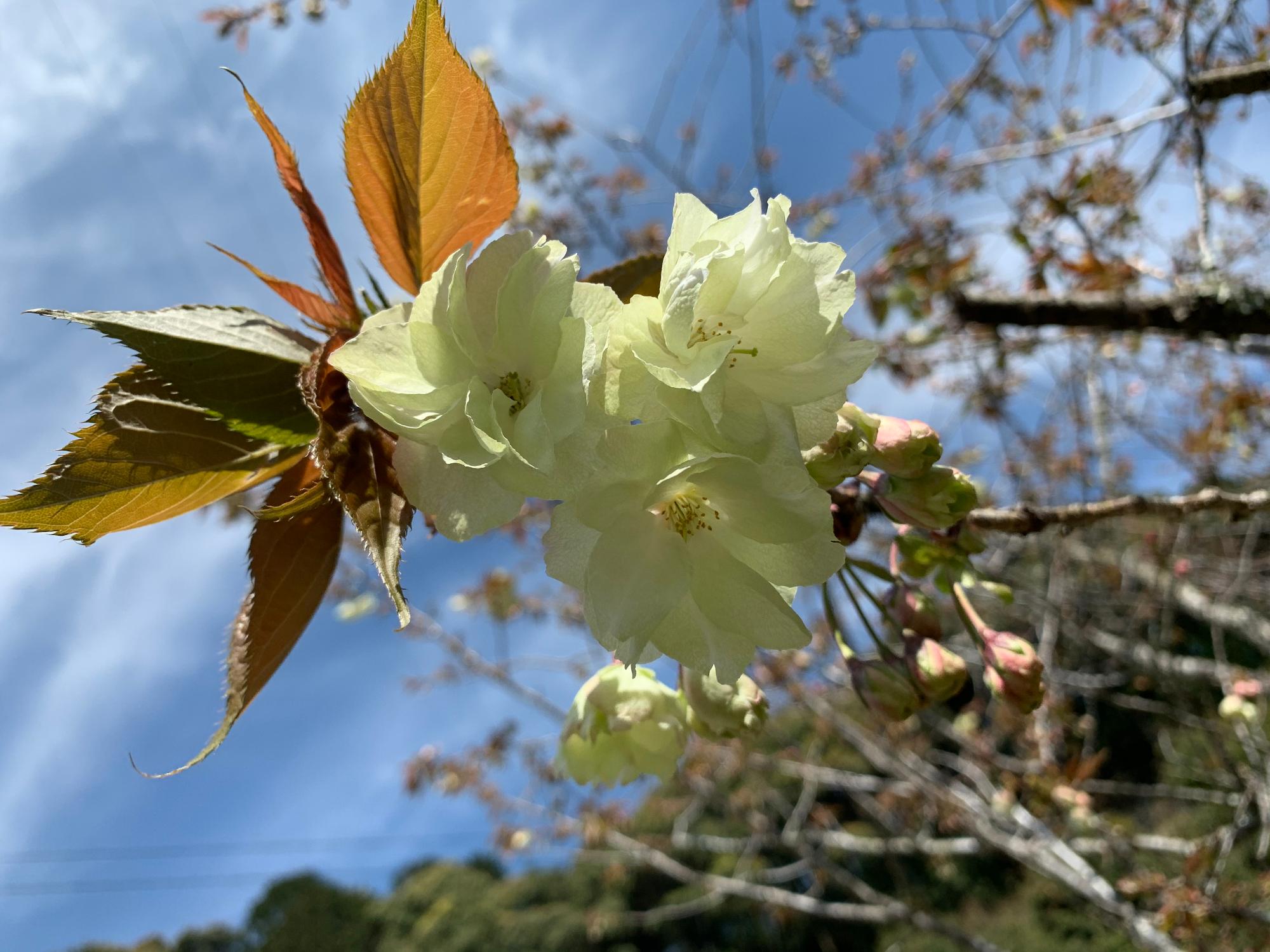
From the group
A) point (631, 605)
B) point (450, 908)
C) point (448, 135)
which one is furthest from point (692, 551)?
point (450, 908)

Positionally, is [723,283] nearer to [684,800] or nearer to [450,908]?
[684,800]

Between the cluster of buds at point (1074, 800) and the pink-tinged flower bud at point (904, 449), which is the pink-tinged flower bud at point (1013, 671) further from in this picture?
the cluster of buds at point (1074, 800)

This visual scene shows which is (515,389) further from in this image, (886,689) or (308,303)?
(886,689)

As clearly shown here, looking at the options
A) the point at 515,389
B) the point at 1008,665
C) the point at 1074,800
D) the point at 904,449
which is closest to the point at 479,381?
the point at 515,389

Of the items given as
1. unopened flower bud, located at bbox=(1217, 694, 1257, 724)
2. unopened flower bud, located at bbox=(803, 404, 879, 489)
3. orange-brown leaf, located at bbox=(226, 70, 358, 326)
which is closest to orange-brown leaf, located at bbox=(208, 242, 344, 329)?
orange-brown leaf, located at bbox=(226, 70, 358, 326)

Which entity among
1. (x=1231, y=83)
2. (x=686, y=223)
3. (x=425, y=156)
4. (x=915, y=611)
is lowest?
(x=915, y=611)

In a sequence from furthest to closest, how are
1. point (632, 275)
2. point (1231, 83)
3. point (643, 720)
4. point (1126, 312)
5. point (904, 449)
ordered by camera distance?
point (1126, 312), point (1231, 83), point (643, 720), point (632, 275), point (904, 449)

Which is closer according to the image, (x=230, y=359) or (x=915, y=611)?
(x=230, y=359)
